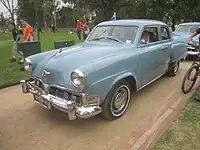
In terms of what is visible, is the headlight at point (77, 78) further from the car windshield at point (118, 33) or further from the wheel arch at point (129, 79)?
the car windshield at point (118, 33)

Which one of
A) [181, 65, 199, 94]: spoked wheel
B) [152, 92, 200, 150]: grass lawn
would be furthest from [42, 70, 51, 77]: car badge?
[181, 65, 199, 94]: spoked wheel

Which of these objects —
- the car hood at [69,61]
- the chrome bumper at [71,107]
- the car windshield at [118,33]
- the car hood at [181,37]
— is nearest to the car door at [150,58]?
the car windshield at [118,33]

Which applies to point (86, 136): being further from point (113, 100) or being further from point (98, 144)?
point (113, 100)

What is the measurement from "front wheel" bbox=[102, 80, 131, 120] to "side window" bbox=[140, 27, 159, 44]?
1.17 meters

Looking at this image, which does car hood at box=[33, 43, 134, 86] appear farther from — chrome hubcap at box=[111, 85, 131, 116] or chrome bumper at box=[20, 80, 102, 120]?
chrome hubcap at box=[111, 85, 131, 116]

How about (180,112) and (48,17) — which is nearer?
(180,112)

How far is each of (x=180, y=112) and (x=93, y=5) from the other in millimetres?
24846

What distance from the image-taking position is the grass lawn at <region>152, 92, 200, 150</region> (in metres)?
3.11

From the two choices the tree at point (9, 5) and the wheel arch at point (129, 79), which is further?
the tree at point (9, 5)

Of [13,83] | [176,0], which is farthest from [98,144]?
[176,0]

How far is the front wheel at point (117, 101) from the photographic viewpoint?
3688mm

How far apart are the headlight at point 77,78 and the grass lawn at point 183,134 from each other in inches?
54.4

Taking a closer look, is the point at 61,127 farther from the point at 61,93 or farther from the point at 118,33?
the point at 118,33

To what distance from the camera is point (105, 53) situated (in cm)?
391
